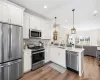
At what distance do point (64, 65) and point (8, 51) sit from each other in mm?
2788

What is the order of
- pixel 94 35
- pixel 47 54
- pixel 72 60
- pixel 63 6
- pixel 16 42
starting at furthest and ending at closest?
pixel 94 35, pixel 47 54, pixel 72 60, pixel 63 6, pixel 16 42

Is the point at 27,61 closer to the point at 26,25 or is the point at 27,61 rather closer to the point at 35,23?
the point at 26,25

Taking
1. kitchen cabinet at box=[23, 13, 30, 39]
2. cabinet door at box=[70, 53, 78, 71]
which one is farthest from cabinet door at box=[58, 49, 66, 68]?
kitchen cabinet at box=[23, 13, 30, 39]

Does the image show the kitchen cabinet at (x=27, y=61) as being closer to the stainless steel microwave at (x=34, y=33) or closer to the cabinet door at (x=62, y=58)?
the stainless steel microwave at (x=34, y=33)

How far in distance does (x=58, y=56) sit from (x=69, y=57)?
88 cm

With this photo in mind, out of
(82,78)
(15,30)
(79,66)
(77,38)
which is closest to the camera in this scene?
(15,30)

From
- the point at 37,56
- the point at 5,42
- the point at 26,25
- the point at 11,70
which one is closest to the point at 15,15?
the point at 26,25

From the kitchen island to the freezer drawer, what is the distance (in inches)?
86.7

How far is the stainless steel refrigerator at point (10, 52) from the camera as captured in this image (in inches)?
92.7

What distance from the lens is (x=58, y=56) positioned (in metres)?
4.54

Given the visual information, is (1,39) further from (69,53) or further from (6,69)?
(69,53)

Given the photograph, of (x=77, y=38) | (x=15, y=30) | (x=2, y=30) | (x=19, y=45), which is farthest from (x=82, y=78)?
(x=77, y=38)

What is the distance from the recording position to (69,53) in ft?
12.4

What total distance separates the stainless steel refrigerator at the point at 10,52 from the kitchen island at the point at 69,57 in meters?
2.20
